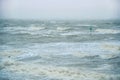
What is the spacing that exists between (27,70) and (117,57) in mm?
5314

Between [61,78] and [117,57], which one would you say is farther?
[117,57]

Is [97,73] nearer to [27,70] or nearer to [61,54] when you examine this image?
[27,70]

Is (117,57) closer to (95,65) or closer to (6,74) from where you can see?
(95,65)

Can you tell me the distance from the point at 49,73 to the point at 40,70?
2.09 feet

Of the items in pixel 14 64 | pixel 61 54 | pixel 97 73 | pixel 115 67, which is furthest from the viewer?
pixel 61 54

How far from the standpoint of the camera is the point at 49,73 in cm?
980

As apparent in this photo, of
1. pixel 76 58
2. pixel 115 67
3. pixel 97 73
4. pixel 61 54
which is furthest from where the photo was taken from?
pixel 61 54

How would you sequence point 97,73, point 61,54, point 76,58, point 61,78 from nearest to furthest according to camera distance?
point 61,78 < point 97,73 < point 76,58 < point 61,54

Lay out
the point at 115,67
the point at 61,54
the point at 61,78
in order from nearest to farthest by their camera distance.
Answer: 1. the point at 61,78
2. the point at 115,67
3. the point at 61,54

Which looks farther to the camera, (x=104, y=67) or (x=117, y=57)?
(x=117, y=57)

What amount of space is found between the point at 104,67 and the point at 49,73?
2.58 m

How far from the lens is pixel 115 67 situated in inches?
423

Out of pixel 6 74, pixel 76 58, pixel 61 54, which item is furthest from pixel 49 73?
pixel 61 54

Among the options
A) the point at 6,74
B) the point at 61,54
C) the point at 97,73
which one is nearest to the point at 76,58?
the point at 61,54
